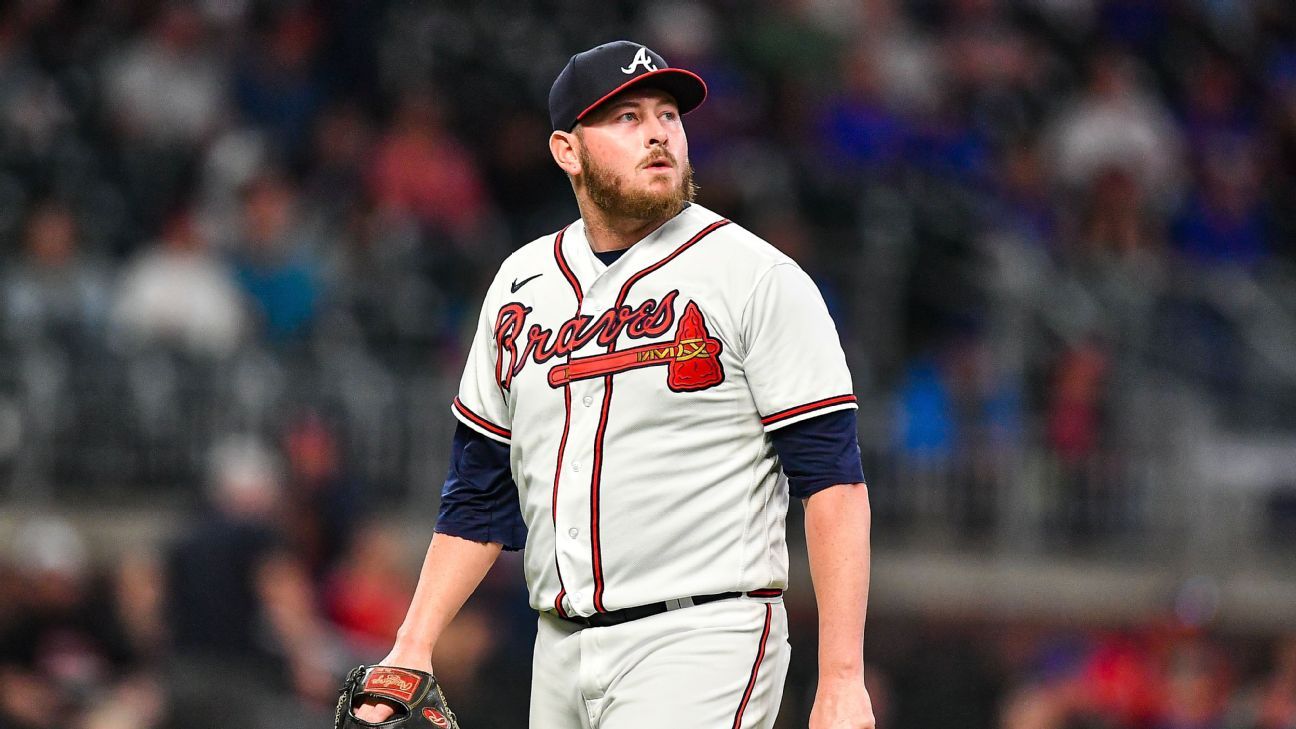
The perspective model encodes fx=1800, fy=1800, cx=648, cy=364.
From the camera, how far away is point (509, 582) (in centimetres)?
848

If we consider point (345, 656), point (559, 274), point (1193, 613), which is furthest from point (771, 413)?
point (1193, 613)

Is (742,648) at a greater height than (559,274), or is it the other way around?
(559,274)

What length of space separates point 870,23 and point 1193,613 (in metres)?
5.04

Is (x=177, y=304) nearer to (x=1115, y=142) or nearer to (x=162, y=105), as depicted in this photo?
(x=162, y=105)

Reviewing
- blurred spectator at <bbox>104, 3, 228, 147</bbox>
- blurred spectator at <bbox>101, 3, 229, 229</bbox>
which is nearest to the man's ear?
blurred spectator at <bbox>101, 3, 229, 229</bbox>

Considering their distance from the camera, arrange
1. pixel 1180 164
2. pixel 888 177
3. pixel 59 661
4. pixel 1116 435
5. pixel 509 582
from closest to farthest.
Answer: pixel 59 661
pixel 509 582
pixel 1116 435
pixel 888 177
pixel 1180 164

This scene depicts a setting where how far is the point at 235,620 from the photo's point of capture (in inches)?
303

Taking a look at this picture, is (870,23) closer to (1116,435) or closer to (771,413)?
(1116,435)

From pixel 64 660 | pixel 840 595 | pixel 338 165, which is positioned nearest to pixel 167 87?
pixel 338 165

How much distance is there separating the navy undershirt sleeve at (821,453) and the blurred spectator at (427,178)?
7150mm

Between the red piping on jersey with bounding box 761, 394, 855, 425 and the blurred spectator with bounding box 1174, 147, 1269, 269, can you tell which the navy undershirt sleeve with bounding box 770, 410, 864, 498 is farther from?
the blurred spectator with bounding box 1174, 147, 1269, 269

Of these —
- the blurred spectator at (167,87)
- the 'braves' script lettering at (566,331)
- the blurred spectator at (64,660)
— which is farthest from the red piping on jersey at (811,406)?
the blurred spectator at (167,87)

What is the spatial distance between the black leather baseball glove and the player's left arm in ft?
2.47

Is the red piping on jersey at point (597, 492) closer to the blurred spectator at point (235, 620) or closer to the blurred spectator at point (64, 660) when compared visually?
the blurred spectator at point (235, 620)
